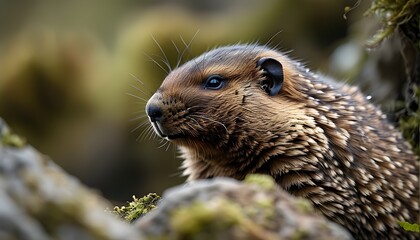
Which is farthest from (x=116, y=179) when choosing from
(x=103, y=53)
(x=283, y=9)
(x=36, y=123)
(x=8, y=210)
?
(x=8, y=210)

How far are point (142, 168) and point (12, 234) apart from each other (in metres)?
11.8

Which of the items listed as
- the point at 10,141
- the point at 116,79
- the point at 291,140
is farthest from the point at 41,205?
the point at 116,79

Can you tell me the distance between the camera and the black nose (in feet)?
16.0

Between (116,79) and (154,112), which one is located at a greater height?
(116,79)

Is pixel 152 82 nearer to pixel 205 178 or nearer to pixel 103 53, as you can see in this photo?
pixel 103 53

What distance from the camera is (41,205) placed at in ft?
7.39

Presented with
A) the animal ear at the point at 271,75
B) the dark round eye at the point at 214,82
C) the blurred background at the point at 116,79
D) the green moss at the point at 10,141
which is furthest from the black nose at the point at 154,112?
the blurred background at the point at 116,79

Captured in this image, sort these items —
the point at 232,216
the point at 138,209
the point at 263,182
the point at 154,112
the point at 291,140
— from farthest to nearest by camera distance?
the point at 291,140
the point at 154,112
the point at 138,209
the point at 263,182
the point at 232,216

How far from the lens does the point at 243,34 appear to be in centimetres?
1476

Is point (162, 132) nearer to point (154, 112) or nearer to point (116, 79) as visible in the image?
point (154, 112)

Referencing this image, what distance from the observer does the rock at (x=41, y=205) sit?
2.18 m

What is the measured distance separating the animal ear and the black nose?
82cm

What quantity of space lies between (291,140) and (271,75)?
525mm

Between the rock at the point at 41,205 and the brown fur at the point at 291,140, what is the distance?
253cm
